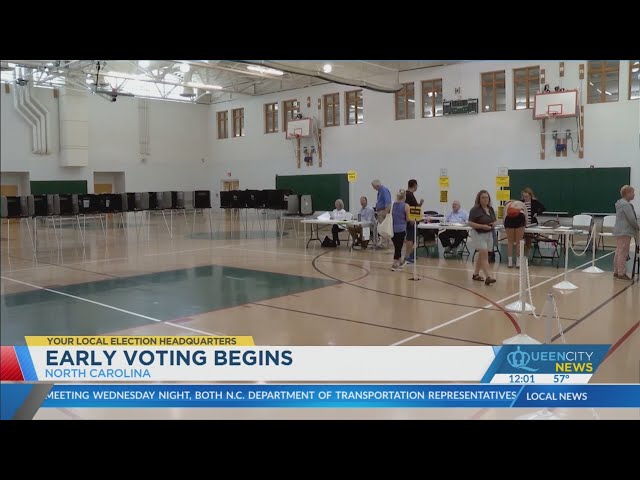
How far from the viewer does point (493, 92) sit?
15961mm

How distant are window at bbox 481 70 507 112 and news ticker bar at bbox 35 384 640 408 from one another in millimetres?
13251

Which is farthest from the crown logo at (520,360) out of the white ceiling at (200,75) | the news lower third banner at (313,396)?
the white ceiling at (200,75)

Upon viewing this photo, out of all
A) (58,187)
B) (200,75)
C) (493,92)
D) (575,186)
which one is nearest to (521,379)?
(575,186)

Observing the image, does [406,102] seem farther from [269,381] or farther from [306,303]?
[269,381]

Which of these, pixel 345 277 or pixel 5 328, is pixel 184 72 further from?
pixel 5 328

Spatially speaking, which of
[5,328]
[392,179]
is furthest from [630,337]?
[392,179]

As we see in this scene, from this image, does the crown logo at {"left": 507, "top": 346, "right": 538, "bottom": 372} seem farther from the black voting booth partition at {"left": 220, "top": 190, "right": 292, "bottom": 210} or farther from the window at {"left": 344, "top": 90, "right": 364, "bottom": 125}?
the window at {"left": 344, "top": 90, "right": 364, "bottom": 125}

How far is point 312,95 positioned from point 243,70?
8.75ft

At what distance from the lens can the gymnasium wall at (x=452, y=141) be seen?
45.7 ft

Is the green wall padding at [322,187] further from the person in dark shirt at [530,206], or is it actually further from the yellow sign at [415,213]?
the yellow sign at [415,213]

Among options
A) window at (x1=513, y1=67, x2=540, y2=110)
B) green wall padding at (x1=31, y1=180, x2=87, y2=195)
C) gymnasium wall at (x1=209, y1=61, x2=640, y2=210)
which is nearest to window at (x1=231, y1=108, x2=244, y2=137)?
gymnasium wall at (x1=209, y1=61, x2=640, y2=210)

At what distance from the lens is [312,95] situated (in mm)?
20578

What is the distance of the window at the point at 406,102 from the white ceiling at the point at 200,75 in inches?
17.5
